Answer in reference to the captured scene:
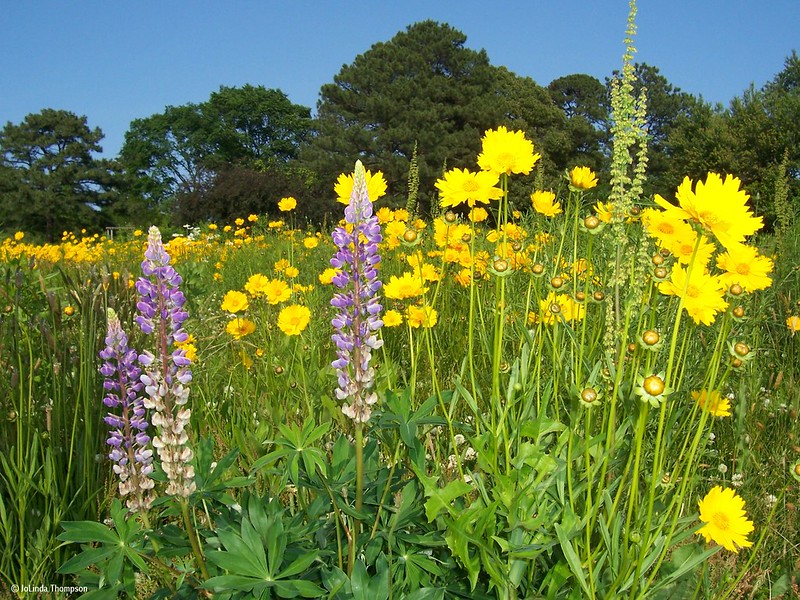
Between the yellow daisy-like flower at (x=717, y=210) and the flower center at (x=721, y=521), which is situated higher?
the yellow daisy-like flower at (x=717, y=210)

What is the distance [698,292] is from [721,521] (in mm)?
513

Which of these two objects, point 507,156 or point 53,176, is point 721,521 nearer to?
point 507,156

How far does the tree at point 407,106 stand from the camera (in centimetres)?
3073

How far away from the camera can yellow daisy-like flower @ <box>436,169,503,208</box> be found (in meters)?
1.61

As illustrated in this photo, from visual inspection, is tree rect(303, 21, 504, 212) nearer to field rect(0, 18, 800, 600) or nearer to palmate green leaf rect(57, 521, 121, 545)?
field rect(0, 18, 800, 600)

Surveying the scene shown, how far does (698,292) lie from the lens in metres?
1.35

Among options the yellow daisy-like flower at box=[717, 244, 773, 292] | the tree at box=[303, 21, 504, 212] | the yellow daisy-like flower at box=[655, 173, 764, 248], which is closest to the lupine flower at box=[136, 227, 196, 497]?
the yellow daisy-like flower at box=[655, 173, 764, 248]

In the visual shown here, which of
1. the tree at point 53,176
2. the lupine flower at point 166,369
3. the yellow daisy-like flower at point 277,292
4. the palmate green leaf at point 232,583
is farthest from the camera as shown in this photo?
the tree at point 53,176

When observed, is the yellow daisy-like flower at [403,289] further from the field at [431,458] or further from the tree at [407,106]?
the tree at [407,106]

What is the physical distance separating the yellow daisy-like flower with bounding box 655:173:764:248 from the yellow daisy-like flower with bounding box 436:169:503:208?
0.50m

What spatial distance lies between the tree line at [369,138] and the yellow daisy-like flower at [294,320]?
1637cm

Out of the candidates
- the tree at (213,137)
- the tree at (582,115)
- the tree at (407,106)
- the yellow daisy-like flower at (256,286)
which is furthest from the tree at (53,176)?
the yellow daisy-like flower at (256,286)

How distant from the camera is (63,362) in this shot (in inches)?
73.5

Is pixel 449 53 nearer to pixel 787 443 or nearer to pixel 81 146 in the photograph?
pixel 81 146
